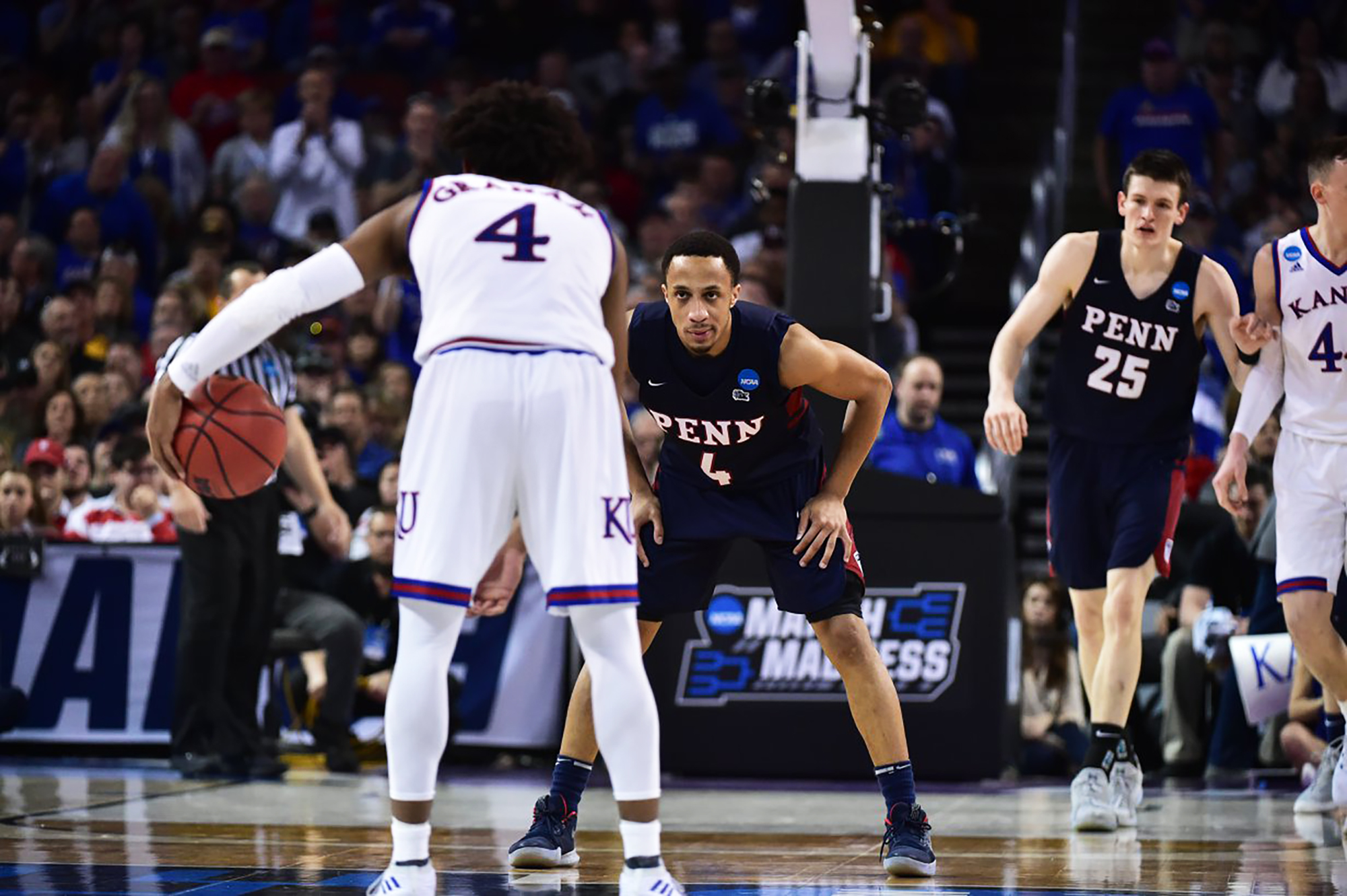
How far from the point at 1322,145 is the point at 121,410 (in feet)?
22.9

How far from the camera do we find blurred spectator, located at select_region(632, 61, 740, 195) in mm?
14828

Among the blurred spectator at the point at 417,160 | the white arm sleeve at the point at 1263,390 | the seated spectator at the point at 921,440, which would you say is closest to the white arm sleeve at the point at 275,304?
the white arm sleeve at the point at 1263,390

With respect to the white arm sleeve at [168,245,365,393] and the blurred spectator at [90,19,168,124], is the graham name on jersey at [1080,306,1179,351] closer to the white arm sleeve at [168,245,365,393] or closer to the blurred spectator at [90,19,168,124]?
the white arm sleeve at [168,245,365,393]

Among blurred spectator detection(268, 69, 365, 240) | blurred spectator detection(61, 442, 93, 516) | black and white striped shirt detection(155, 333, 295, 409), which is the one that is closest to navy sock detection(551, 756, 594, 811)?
black and white striped shirt detection(155, 333, 295, 409)

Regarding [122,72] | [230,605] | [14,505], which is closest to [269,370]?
[230,605]

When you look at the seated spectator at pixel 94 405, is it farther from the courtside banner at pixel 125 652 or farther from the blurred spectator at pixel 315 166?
the blurred spectator at pixel 315 166

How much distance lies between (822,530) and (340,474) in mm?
5468

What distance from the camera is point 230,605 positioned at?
8.68m

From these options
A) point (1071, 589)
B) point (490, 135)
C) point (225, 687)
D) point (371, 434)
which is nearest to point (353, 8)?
point (371, 434)

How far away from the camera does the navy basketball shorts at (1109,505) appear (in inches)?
271

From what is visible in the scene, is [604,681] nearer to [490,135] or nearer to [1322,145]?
[490,135]

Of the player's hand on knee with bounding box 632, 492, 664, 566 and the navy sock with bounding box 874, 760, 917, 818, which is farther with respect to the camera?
the player's hand on knee with bounding box 632, 492, 664, 566

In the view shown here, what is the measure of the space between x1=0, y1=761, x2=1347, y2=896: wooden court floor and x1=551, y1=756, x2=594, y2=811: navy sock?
197 mm

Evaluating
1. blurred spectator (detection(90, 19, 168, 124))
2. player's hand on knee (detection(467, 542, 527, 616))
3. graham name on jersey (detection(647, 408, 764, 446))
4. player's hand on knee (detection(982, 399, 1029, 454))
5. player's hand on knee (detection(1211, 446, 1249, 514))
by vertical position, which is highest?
blurred spectator (detection(90, 19, 168, 124))
